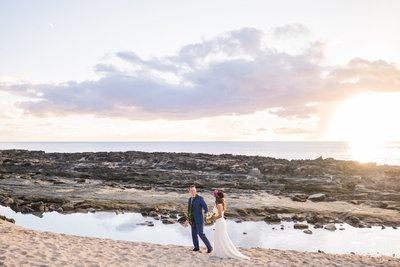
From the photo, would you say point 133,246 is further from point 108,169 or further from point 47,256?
point 108,169

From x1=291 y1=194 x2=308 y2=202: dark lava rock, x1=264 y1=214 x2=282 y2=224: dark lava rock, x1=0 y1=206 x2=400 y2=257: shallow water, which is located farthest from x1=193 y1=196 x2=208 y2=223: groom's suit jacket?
x1=291 y1=194 x2=308 y2=202: dark lava rock

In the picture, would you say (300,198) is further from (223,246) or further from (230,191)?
(223,246)

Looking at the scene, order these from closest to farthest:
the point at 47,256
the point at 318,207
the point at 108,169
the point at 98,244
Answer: the point at 47,256
the point at 98,244
the point at 318,207
the point at 108,169

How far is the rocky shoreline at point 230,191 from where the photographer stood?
26578mm

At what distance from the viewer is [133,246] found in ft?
50.7

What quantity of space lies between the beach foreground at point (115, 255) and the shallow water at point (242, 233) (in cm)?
323

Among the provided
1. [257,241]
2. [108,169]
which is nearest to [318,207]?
[257,241]

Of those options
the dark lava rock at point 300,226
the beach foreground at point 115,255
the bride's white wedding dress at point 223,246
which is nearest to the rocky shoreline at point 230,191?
the dark lava rock at point 300,226

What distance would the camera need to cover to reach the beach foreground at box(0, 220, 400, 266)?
1241 cm

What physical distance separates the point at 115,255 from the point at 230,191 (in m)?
24.4

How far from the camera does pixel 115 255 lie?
1365 centimetres

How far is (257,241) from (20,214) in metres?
19.2

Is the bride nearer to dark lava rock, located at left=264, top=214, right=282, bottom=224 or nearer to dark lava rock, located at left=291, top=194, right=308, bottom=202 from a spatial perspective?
dark lava rock, located at left=264, top=214, right=282, bottom=224

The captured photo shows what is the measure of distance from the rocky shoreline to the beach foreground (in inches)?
337
